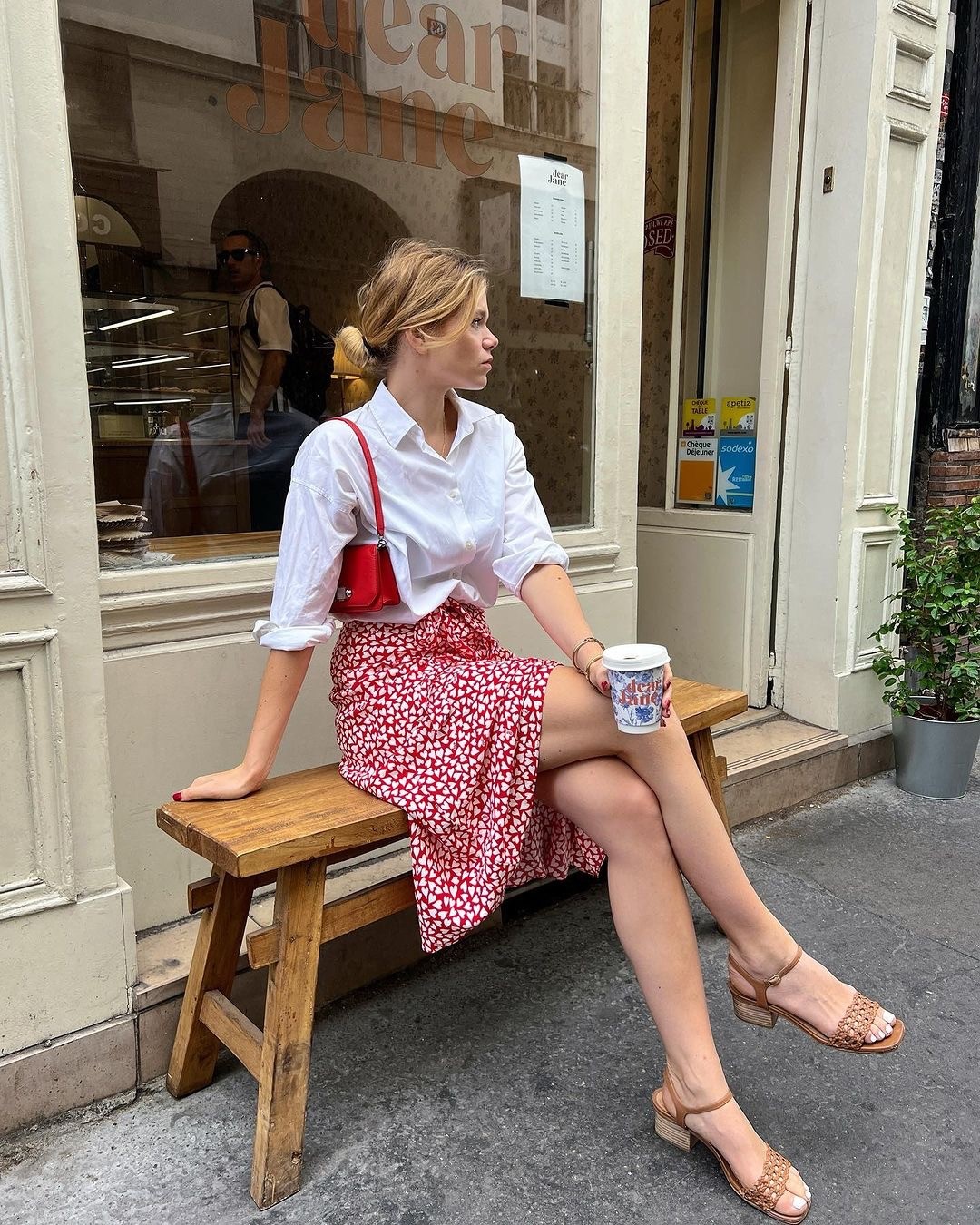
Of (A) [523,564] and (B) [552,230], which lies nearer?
(A) [523,564]

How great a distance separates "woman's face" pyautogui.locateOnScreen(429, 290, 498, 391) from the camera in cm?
196

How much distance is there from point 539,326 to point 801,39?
1.67m

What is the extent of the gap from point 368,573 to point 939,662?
2.58 m

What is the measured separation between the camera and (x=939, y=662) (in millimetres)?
3600

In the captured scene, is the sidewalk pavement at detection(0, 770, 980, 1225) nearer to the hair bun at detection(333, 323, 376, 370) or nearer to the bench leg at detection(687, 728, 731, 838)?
the bench leg at detection(687, 728, 731, 838)

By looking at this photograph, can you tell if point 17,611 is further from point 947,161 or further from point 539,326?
point 947,161

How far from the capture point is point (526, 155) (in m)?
3.00

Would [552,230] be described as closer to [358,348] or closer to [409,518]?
[358,348]

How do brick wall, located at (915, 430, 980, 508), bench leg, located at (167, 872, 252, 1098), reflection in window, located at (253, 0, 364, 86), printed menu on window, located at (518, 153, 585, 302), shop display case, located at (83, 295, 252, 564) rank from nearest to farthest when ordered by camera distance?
1. bench leg, located at (167, 872, 252, 1098)
2. shop display case, located at (83, 295, 252, 564)
3. reflection in window, located at (253, 0, 364, 86)
4. printed menu on window, located at (518, 153, 585, 302)
5. brick wall, located at (915, 430, 980, 508)

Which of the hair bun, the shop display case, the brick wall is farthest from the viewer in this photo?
the brick wall

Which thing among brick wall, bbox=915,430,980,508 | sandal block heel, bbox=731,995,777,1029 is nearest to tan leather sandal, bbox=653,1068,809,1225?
sandal block heel, bbox=731,995,777,1029

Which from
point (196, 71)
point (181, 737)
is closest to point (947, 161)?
point (196, 71)

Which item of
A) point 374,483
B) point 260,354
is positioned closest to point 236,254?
point 260,354

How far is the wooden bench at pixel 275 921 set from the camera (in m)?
1.67
